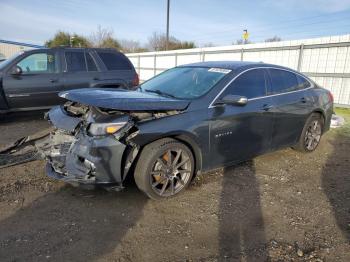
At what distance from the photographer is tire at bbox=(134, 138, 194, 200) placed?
353 centimetres

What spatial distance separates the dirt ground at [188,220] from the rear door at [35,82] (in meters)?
3.07

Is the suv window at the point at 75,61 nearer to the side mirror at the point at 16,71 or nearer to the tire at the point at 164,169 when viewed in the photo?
the side mirror at the point at 16,71

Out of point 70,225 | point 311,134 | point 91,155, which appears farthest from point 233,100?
point 311,134

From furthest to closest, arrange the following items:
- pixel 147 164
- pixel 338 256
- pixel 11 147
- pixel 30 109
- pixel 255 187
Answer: pixel 30 109, pixel 11 147, pixel 255 187, pixel 147 164, pixel 338 256

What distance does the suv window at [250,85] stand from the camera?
4282 mm

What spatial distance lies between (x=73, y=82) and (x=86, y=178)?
483 cm

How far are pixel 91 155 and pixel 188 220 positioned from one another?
128 centimetres

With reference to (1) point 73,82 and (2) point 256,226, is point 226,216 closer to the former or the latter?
Result: (2) point 256,226

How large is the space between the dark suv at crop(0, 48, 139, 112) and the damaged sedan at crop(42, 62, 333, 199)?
3.26m

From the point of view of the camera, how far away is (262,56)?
14148 mm

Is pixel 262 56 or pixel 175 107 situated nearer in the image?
pixel 175 107

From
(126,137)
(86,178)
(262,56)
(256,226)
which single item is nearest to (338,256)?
(256,226)

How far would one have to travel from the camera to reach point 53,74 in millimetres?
7512

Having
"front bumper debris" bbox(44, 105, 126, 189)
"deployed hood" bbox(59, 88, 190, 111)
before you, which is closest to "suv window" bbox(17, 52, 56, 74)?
"deployed hood" bbox(59, 88, 190, 111)
